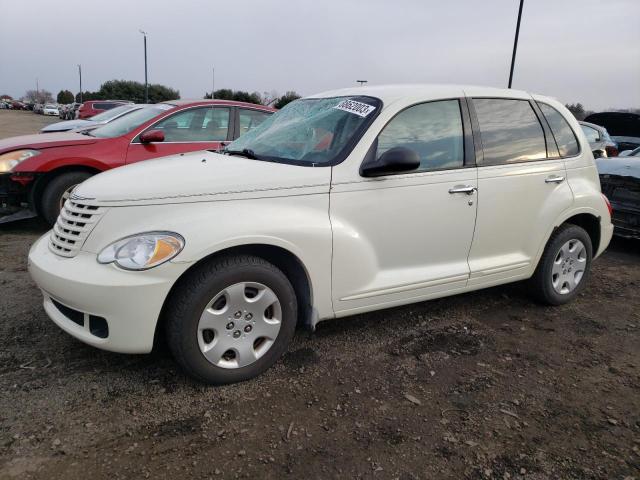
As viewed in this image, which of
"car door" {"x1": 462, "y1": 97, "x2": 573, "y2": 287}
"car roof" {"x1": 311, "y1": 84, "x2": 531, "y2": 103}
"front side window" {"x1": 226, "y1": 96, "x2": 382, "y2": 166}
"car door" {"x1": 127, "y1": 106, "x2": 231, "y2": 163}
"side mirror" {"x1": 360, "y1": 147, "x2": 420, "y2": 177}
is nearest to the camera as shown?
"side mirror" {"x1": 360, "y1": 147, "x2": 420, "y2": 177}

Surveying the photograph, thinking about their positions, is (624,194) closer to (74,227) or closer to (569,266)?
(569,266)

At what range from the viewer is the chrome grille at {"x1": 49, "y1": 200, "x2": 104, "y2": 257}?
2631 mm

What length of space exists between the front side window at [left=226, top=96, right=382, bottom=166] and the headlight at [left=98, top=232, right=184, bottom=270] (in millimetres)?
951

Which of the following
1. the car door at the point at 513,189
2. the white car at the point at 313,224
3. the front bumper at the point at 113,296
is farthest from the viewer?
the car door at the point at 513,189

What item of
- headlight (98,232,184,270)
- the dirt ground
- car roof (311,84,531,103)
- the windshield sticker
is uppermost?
car roof (311,84,531,103)

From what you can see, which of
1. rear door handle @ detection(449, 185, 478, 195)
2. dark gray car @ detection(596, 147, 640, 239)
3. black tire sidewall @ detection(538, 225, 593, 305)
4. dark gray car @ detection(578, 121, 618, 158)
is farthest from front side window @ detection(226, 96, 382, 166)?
dark gray car @ detection(578, 121, 618, 158)

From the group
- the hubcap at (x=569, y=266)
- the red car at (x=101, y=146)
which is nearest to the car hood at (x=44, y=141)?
the red car at (x=101, y=146)

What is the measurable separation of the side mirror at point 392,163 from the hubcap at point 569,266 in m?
1.86

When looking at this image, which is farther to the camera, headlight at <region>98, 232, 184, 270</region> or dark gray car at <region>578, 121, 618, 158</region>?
dark gray car at <region>578, 121, 618, 158</region>

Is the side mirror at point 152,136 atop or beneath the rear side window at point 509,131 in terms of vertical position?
beneath

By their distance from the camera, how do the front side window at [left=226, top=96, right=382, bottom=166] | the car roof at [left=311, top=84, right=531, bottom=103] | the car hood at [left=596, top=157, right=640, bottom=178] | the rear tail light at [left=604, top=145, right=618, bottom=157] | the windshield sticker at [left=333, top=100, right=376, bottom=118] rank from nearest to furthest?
the front side window at [left=226, top=96, right=382, bottom=166]
the windshield sticker at [left=333, top=100, right=376, bottom=118]
the car roof at [left=311, top=84, right=531, bottom=103]
the car hood at [left=596, top=157, right=640, bottom=178]
the rear tail light at [left=604, top=145, right=618, bottom=157]

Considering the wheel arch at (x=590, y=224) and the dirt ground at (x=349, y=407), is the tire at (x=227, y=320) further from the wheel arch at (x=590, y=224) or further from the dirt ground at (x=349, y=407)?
the wheel arch at (x=590, y=224)

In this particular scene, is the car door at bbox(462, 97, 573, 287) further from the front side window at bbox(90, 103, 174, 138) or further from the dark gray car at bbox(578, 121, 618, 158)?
the dark gray car at bbox(578, 121, 618, 158)

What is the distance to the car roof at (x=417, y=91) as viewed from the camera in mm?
3348
